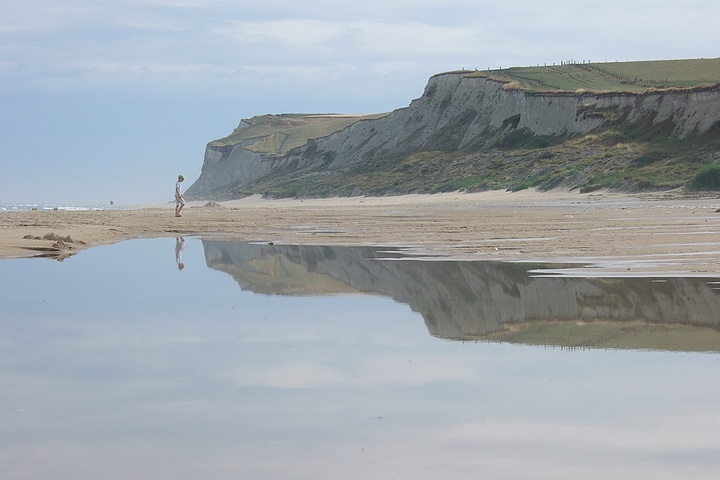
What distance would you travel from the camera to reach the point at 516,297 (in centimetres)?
1048

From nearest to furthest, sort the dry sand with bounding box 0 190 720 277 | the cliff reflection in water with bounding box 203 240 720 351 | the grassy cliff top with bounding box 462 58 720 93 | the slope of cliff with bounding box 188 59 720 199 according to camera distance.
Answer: the cliff reflection in water with bounding box 203 240 720 351 < the dry sand with bounding box 0 190 720 277 < the slope of cliff with bounding box 188 59 720 199 < the grassy cliff top with bounding box 462 58 720 93

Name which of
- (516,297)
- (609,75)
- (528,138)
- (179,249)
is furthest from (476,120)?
(516,297)

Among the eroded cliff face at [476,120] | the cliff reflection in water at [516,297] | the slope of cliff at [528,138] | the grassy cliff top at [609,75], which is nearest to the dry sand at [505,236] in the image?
the cliff reflection in water at [516,297]

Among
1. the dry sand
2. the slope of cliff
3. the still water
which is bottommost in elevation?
the still water

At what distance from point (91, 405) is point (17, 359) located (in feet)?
5.73

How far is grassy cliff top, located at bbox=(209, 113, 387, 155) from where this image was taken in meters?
127

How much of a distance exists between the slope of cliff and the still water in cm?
3727

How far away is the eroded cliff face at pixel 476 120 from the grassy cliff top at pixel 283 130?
7422 mm

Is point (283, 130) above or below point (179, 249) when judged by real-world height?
above

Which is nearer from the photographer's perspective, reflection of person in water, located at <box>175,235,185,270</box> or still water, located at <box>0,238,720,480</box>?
still water, located at <box>0,238,720,480</box>

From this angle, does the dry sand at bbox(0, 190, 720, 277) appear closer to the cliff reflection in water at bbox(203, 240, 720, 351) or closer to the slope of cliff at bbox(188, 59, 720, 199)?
the cliff reflection in water at bbox(203, 240, 720, 351)

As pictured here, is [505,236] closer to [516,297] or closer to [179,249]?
[179,249]

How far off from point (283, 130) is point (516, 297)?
5011 inches

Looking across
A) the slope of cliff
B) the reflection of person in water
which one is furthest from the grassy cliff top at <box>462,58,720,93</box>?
the reflection of person in water
